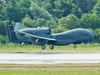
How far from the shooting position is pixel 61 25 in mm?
57094

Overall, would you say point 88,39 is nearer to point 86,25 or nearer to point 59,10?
point 86,25

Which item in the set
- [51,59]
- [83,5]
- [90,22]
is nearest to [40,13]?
[90,22]

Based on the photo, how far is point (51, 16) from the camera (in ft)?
216

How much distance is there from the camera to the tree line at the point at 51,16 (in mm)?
56969

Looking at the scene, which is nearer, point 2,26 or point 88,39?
point 88,39

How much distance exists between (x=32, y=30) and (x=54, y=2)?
175 ft

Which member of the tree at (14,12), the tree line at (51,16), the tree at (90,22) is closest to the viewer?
the tree line at (51,16)

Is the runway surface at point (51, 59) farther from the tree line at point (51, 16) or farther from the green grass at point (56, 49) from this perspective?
the tree line at point (51, 16)

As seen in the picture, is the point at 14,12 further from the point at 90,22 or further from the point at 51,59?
the point at 51,59

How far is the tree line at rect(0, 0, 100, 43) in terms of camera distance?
187 ft

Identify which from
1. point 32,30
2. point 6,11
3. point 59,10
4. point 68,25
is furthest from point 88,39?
point 59,10

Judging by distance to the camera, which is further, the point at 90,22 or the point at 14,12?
the point at 14,12

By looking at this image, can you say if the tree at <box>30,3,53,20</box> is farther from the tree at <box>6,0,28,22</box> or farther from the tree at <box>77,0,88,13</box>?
the tree at <box>77,0,88,13</box>

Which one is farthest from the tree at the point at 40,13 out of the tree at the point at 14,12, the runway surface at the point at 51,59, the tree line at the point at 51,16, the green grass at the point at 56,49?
the runway surface at the point at 51,59
